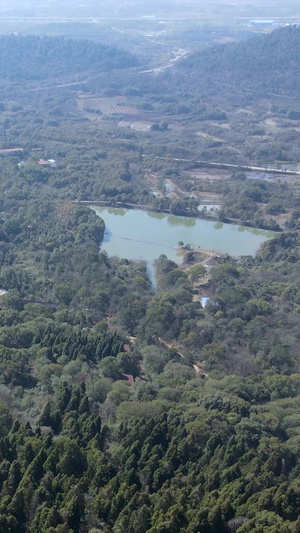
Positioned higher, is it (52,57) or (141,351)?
(141,351)

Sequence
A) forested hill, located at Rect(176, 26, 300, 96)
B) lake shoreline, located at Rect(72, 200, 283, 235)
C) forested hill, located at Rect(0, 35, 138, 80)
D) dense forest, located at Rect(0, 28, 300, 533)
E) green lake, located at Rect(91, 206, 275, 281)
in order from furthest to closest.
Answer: forested hill, located at Rect(0, 35, 138, 80) < forested hill, located at Rect(176, 26, 300, 96) < lake shoreline, located at Rect(72, 200, 283, 235) < green lake, located at Rect(91, 206, 275, 281) < dense forest, located at Rect(0, 28, 300, 533)

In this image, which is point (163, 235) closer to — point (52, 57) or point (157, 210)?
point (157, 210)

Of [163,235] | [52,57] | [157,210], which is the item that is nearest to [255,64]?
[52,57]

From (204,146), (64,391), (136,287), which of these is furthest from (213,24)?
(64,391)

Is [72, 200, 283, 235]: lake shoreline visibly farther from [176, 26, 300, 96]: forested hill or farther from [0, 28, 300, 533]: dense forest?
[176, 26, 300, 96]: forested hill

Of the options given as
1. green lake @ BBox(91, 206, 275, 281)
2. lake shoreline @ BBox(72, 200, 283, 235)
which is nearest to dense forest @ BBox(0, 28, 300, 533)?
lake shoreline @ BBox(72, 200, 283, 235)
